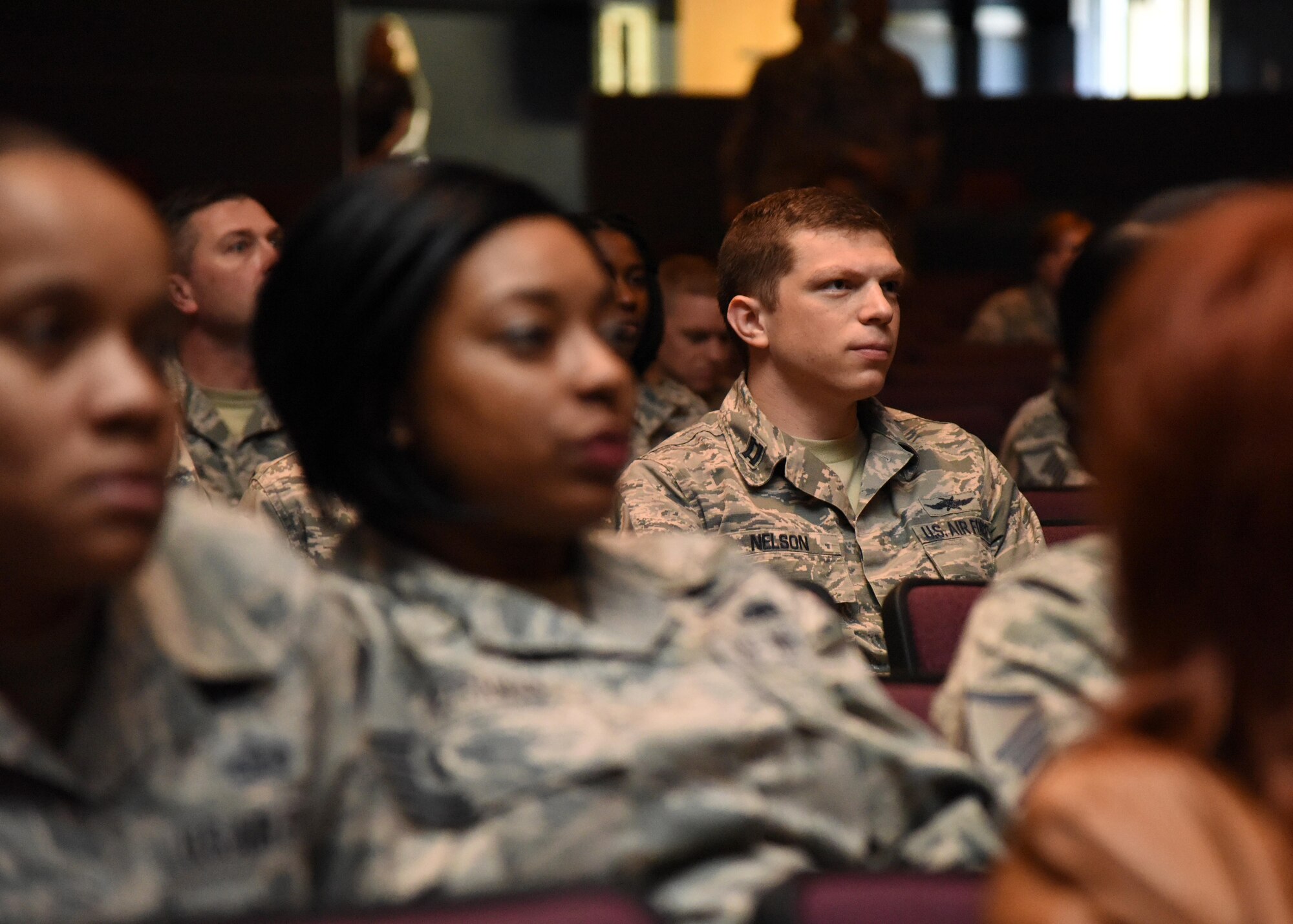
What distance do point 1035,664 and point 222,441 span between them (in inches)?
91.5

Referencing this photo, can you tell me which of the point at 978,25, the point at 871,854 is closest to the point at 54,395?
the point at 871,854

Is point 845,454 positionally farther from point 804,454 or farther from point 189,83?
point 189,83

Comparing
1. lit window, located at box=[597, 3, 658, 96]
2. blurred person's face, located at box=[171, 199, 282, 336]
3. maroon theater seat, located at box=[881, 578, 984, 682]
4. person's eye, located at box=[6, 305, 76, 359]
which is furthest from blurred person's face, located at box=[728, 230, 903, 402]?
lit window, located at box=[597, 3, 658, 96]

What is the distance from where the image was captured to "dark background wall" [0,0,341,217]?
9.91 m

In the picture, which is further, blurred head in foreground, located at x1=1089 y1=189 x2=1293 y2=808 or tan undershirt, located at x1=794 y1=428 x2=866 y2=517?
tan undershirt, located at x1=794 y1=428 x2=866 y2=517

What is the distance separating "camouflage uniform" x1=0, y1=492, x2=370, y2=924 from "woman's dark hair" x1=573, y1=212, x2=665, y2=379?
2.05m

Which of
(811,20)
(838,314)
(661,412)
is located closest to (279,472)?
(838,314)

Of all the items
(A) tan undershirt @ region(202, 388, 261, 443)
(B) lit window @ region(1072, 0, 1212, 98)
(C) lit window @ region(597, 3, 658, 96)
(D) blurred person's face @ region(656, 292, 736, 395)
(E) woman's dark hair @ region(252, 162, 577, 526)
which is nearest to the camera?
(E) woman's dark hair @ region(252, 162, 577, 526)

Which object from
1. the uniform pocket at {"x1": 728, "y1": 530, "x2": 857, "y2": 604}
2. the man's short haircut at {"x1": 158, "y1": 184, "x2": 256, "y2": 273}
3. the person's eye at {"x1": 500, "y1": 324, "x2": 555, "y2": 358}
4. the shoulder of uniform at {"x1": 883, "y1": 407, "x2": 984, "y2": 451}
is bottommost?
the uniform pocket at {"x1": 728, "y1": 530, "x2": 857, "y2": 604}

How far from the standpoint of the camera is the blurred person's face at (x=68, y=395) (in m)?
0.90

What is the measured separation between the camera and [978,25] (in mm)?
14117

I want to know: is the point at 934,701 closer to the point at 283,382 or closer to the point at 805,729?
the point at 805,729

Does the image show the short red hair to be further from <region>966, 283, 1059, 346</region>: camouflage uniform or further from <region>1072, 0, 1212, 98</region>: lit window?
<region>1072, 0, 1212, 98</region>: lit window

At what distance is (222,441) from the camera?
328 centimetres
